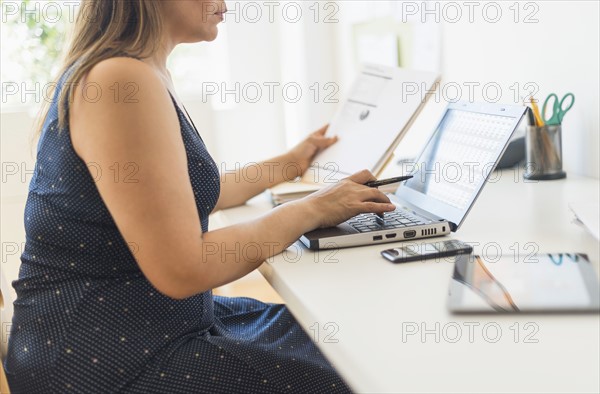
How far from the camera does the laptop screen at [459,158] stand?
110 cm

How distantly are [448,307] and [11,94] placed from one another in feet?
7.52

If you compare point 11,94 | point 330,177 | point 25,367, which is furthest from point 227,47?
point 25,367

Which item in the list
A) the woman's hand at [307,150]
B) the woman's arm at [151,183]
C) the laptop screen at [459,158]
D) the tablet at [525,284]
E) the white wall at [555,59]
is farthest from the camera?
the woman's hand at [307,150]

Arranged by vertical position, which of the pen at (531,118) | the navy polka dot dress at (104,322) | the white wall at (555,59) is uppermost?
the white wall at (555,59)

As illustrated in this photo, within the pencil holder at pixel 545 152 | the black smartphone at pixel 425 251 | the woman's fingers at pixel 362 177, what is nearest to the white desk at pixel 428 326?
the black smartphone at pixel 425 251

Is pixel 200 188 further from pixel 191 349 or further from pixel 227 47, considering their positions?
pixel 227 47

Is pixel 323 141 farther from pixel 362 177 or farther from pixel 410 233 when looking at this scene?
pixel 410 233

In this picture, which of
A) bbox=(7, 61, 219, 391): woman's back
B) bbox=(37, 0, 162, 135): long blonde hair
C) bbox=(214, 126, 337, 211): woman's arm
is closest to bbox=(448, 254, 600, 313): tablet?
bbox=(7, 61, 219, 391): woman's back

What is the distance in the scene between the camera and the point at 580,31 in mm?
1427

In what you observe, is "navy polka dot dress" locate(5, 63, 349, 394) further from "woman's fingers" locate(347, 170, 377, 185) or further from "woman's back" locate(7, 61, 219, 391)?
"woman's fingers" locate(347, 170, 377, 185)

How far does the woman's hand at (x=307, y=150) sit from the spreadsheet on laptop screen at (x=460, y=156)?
30 cm

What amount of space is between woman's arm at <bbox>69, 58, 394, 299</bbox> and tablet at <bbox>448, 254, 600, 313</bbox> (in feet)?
1.00

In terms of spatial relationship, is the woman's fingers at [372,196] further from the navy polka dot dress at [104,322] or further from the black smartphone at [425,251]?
the navy polka dot dress at [104,322]

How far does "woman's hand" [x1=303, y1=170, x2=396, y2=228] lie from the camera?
42.3 inches
